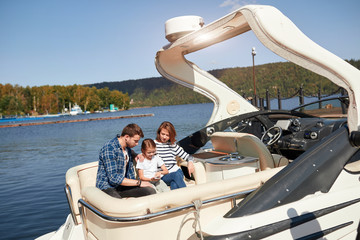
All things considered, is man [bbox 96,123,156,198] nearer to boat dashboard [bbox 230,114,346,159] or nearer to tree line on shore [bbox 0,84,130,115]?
boat dashboard [bbox 230,114,346,159]

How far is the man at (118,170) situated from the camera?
303cm

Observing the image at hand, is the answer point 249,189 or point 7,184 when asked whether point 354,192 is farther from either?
point 7,184

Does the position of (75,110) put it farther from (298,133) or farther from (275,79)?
(298,133)

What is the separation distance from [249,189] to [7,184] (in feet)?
32.2

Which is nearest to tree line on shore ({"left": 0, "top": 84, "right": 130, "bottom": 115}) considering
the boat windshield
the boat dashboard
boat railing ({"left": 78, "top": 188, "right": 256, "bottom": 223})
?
the boat windshield

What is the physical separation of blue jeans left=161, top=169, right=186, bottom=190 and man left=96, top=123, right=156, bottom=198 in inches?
18.6

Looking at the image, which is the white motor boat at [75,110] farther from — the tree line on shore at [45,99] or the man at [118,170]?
the man at [118,170]

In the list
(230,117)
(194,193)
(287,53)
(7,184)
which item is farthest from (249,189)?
(7,184)

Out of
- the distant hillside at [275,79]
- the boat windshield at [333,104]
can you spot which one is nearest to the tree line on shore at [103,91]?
the distant hillside at [275,79]

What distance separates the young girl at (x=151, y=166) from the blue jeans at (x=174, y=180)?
0.06 meters

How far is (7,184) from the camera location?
400 inches

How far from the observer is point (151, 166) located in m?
3.50

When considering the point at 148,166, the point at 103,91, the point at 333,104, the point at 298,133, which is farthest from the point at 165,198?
the point at 103,91

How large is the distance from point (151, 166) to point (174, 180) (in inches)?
12.9
